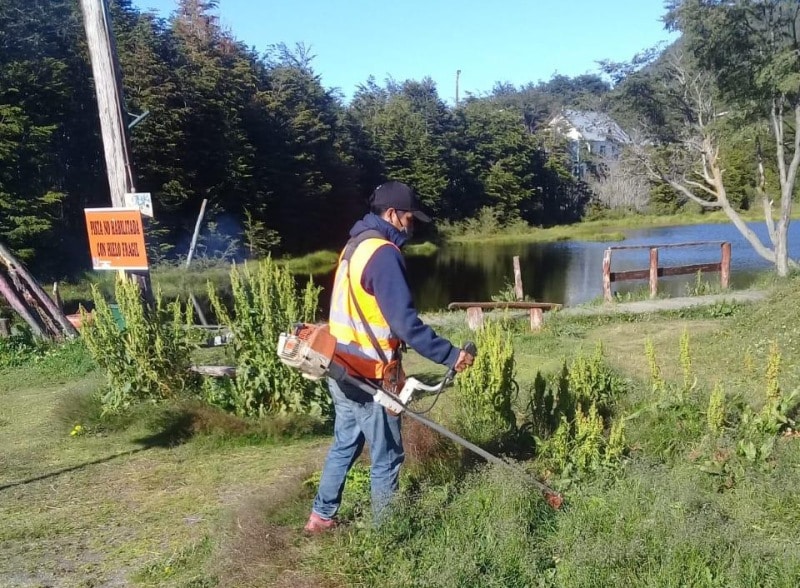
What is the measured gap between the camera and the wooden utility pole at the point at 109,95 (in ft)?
23.2

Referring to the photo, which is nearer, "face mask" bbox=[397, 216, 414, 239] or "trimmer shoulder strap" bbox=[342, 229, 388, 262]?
"trimmer shoulder strap" bbox=[342, 229, 388, 262]

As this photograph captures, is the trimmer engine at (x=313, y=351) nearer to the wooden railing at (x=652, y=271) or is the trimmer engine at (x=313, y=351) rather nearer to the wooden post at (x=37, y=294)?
the wooden post at (x=37, y=294)

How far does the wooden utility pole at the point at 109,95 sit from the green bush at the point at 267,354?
6.78ft

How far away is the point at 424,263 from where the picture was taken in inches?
1495

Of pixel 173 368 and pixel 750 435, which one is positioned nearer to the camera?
pixel 750 435

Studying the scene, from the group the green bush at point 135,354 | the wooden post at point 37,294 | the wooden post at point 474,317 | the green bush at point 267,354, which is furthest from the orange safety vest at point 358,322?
the wooden post at point 37,294

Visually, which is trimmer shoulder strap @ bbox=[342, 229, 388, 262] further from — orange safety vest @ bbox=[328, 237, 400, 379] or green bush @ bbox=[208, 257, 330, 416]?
green bush @ bbox=[208, 257, 330, 416]

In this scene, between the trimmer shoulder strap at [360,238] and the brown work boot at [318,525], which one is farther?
the brown work boot at [318,525]

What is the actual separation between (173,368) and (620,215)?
58.5 m

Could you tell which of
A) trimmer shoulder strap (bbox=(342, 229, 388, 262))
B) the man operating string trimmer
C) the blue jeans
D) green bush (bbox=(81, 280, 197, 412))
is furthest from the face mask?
green bush (bbox=(81, 280, 197, 412))

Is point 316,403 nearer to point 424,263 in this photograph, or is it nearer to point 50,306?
→ point 50,306

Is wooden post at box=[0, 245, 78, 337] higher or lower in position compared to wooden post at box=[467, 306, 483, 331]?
higher

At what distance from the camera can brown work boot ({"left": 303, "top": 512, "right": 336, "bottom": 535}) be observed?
3754 mm

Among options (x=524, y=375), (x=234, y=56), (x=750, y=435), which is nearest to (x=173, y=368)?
(x=524, y=375)
